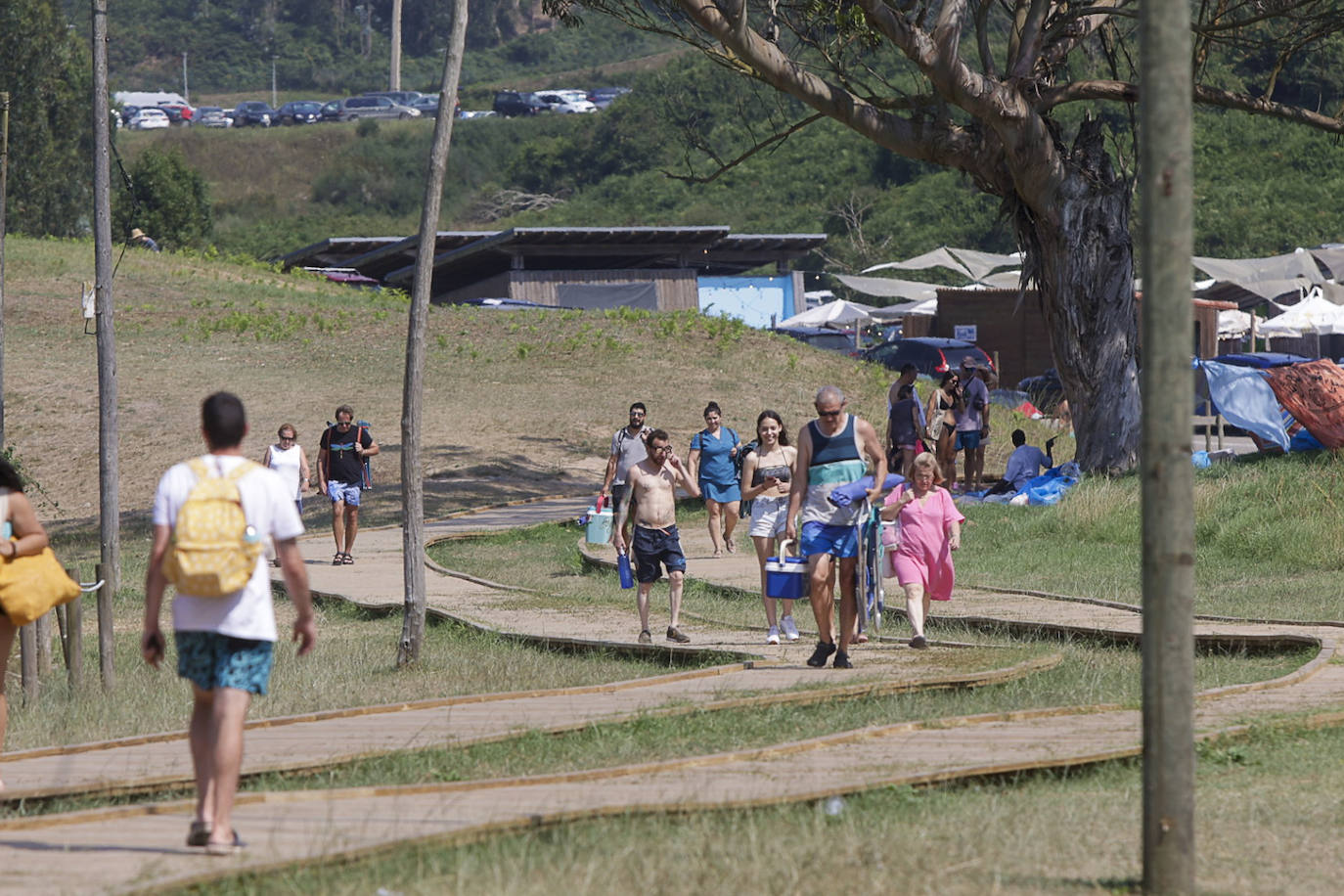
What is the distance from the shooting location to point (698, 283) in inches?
2094

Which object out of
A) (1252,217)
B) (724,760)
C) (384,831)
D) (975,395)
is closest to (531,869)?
(384,831)

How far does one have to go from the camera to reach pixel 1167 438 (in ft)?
19.3

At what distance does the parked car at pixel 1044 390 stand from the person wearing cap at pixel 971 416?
42.2 feet

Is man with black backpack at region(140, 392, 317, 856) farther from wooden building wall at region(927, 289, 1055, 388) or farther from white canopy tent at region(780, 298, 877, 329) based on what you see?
white canopy tent at region(780, 298, 877, 329)

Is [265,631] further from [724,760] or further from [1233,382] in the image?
[1233,382]

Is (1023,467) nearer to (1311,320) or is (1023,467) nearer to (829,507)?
(829,507)

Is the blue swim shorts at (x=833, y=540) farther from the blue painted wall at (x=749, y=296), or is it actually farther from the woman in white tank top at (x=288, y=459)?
the blue painted wall at (x=749, y=296)

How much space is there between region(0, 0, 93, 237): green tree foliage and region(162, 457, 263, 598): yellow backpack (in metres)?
58.2

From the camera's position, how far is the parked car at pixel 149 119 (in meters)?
107

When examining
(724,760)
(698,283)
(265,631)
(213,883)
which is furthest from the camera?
(698,283)

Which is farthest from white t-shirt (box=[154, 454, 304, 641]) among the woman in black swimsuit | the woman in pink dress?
the woman in black swimsuit

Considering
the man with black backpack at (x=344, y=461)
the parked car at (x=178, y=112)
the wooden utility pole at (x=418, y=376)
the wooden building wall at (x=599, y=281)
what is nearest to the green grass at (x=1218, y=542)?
the wooden utility pole at (x=418, y=376)

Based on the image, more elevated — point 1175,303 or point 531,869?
point 1175,303

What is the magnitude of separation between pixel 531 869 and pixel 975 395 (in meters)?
17.6
